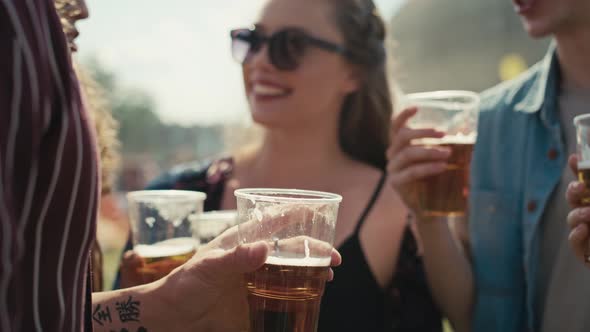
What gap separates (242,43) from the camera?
9.77ft

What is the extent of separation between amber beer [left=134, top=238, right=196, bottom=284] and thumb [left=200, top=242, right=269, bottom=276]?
0.56 metres

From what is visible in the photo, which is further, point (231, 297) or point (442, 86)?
point (442, 86)

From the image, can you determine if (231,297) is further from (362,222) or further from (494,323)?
(494,323)

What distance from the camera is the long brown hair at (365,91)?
3.11 m

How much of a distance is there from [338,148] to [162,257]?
167 cm

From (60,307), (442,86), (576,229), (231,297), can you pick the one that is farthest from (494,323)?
(442,86)

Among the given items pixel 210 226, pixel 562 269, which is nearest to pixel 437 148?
pixel 562 269

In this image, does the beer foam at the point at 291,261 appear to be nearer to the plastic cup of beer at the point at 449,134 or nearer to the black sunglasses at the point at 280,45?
the plastic cup of beer at the point at 449,134

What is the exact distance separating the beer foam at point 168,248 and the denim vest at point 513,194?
1.48 m

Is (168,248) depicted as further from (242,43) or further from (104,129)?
(242,43)

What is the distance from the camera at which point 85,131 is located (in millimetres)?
885

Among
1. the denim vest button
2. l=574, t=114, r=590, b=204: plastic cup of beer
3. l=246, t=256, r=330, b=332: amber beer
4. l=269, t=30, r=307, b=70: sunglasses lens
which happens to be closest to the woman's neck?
the denim vest button

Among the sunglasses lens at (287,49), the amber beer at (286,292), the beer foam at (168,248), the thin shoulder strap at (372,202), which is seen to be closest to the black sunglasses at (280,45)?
the sunglasses lens at (287,49)

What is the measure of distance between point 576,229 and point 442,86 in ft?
56.4
